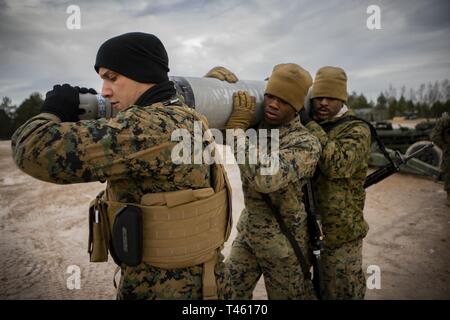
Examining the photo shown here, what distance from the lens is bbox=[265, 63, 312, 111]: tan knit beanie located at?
214 centimetres

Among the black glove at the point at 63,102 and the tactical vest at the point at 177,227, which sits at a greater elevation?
the black glove at the point at 63,102

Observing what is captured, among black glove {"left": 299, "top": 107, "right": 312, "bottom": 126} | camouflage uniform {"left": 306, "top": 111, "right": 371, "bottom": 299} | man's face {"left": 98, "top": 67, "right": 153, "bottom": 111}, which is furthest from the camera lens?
black glove {"left": 299, "top": 107, "right": 312, "bottom": 126}

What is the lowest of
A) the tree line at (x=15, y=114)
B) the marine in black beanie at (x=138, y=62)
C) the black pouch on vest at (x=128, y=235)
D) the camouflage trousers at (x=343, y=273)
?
the camouflage trousers at (x=343, y=273)

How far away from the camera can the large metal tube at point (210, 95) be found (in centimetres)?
173

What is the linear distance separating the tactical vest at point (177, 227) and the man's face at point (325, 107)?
1411mm

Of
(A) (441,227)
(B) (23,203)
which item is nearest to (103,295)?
(B) (23,203)

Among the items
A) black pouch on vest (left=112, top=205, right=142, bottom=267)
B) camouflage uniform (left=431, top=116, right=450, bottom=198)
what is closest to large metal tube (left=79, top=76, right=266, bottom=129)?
black pouch on vest (left=112, top=205, right=142, bottom=267)

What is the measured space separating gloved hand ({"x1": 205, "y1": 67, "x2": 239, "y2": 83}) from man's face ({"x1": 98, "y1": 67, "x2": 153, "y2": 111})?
0.76 m

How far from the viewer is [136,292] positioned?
56.5 inches

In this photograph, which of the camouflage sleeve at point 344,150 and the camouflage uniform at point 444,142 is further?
the camouflage uniform at point 444,142

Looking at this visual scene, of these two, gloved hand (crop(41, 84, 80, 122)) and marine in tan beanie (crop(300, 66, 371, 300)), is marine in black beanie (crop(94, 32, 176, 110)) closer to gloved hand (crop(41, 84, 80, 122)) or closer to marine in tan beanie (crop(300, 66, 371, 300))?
gloved hand (crop(41, 84, 80, 122))

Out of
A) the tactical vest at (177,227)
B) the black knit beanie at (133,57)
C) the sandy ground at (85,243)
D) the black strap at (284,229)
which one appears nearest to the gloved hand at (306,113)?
the black strap at (284,229)

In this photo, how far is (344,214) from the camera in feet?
8.04

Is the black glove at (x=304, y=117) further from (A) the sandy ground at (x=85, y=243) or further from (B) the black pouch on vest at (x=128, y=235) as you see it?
(A) the sandy ground at (x=85, y=243)
